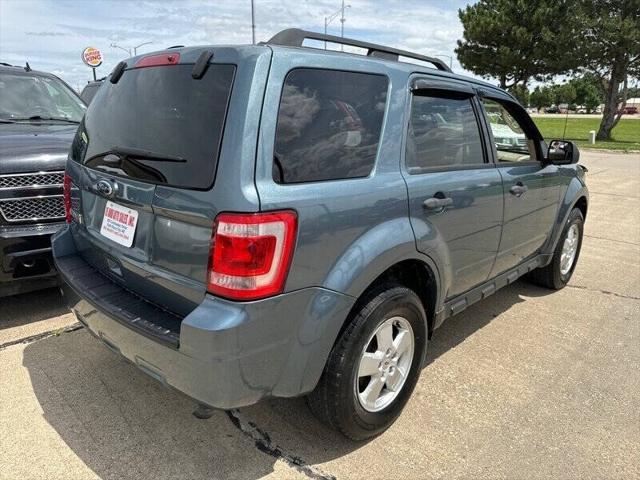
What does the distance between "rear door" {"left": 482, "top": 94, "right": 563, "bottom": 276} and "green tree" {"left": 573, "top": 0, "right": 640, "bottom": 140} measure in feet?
85.9

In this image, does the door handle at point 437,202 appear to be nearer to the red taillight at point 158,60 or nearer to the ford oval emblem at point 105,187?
the red taillight at point 158,60

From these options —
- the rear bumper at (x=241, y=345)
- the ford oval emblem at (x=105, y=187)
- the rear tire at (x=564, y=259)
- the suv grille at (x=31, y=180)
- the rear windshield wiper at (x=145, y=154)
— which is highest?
the rear windshield wiper at (x=145, y=154)

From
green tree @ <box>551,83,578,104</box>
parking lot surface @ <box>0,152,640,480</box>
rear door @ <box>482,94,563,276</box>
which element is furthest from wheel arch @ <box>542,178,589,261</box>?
green tree @ <box>551,83,578,104</box>

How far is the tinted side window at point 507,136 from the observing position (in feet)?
11.6

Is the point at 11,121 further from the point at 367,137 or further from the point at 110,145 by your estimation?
the point at 367,137

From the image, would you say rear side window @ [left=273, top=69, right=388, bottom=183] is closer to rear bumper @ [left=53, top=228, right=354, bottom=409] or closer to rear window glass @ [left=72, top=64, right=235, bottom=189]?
rear window glass @ [left=72, top=64, right=235, bottom=189]

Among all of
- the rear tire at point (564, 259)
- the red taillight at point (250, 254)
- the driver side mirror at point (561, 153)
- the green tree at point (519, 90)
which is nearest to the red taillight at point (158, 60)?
the red taillight at point (250, 254)

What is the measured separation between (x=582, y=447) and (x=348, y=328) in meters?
1.39

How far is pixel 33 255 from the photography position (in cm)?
359

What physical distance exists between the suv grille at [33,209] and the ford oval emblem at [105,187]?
139cm

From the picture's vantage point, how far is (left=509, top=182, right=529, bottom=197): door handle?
3471 millimetres

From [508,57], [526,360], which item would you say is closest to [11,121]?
[526,360]

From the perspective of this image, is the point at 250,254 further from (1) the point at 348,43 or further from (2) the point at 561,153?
(2) the point at 561,153

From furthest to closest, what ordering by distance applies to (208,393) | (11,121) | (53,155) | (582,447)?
(11,121) < (53,155) < (582,447) < (208,393)
